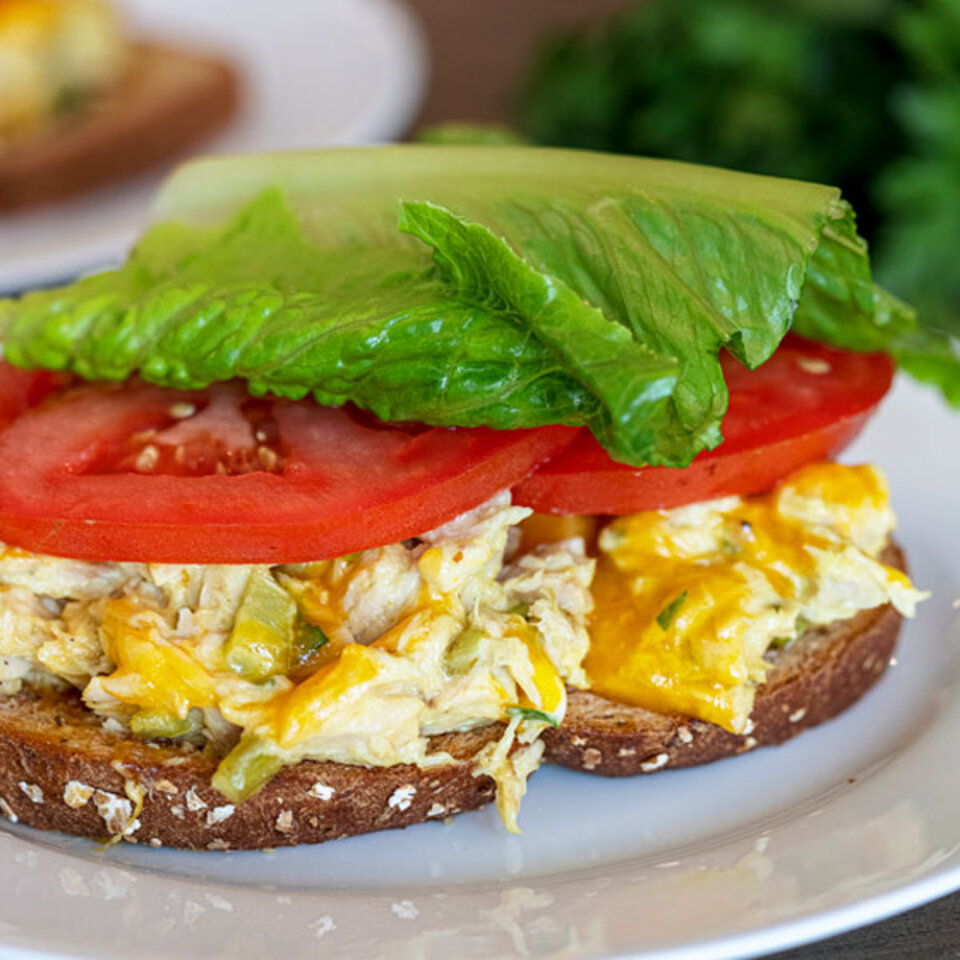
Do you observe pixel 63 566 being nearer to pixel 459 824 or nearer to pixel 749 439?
pixel 459 824

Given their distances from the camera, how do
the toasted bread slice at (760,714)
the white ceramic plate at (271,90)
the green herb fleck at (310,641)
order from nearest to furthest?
the green herb fleck at (310,641)
the toasted bread slice at (760,714)
the white ceramic plate at (271,90)

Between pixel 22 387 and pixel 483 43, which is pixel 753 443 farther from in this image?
pixel 483 43

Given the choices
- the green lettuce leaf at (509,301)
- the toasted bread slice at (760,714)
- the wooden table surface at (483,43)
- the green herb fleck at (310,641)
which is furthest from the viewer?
the wooden table surface at (483,43)

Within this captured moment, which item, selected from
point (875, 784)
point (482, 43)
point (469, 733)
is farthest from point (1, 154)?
point (875, 784)

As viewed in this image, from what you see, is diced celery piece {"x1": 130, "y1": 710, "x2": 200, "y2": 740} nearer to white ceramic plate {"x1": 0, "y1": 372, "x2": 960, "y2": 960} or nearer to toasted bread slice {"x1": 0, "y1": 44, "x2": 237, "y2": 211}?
white ceramic plate {"x1": 0, "y1": 372, "x2": 960, "y2": 960}

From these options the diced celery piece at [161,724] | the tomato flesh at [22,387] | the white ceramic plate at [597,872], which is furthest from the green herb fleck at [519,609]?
the tomato flesh at [22,387]

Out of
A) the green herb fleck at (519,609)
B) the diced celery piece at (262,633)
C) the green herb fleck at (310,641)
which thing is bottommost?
the green herb fleck at (519,609)

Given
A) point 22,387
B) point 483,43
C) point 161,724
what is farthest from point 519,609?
point 483,43

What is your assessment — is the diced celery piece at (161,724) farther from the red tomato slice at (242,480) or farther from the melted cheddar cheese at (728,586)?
the melted cheddar cheese at (728,586)
